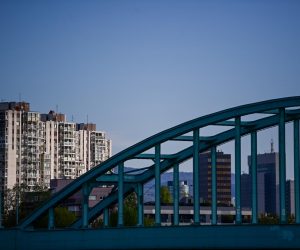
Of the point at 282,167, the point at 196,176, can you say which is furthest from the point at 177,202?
the point at 282,167

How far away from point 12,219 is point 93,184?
72.2 m

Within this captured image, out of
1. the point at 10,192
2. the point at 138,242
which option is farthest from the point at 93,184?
the point at 10,192

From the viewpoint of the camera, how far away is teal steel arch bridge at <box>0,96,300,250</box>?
227ft

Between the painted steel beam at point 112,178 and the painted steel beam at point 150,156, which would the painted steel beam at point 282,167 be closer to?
the painted steel beam at point 150,156

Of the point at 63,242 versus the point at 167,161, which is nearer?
the point at 63,242

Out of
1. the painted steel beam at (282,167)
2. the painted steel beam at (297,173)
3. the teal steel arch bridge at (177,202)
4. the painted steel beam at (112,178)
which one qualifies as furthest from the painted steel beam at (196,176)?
the painted steel beam at (112,178)

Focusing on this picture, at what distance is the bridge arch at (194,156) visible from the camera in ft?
235

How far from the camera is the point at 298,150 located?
7244cm

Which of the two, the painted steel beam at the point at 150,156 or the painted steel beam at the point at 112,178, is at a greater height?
the painted steel beam at the point at 150,156

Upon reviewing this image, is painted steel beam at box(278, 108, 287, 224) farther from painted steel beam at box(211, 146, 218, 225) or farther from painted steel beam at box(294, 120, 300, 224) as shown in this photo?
painted steel beam at box(211, 146, 218, 225)

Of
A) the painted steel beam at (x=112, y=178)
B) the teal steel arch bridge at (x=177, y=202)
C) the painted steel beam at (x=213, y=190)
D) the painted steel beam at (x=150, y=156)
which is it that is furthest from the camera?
the painted steel beam at (x=112, y=178)

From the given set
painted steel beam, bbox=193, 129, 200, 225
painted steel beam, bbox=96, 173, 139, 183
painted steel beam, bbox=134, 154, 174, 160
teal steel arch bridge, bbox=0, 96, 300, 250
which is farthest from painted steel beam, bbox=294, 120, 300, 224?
painted steel beam, bbox=96, 173, 139, 183

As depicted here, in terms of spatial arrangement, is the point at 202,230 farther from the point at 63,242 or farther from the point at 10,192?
the point at 10,192

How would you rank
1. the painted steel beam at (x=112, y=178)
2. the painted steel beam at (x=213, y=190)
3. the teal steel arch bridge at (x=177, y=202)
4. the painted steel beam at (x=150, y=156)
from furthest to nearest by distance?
the painted steel beam at (x=112, y=178), the painted steel beam at (x=150, y=156), the painted steel beam at (x=213, y=190), the teal steel arch bridge at (x=177, y=202)
